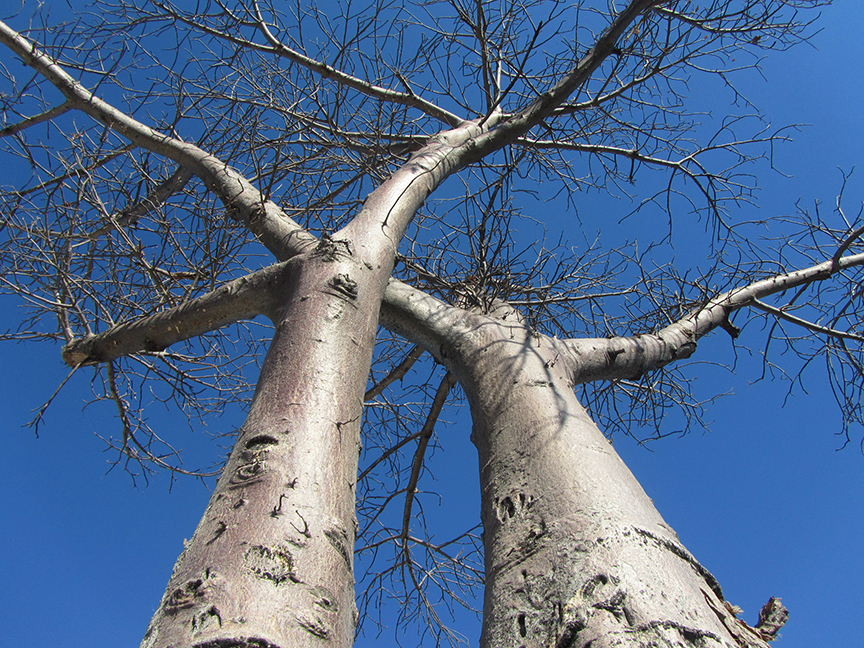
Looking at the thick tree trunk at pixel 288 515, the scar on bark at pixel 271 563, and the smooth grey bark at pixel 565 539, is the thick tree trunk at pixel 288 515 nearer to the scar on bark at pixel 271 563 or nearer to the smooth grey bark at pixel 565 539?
the scar on bark at pixel 271 563

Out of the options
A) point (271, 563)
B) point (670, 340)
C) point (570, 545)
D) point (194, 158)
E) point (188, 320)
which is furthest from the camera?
point (194, 158)

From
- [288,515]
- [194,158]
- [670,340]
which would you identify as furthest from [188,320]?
[670,340]

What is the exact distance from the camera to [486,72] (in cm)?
273

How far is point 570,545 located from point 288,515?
572 millimetres

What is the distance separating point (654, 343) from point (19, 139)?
9.50ft

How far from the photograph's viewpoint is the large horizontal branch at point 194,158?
2.09m

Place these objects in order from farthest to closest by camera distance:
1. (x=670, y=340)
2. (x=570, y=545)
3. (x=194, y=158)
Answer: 1. (x=194, y=158)
2. (x=670, y=340)
3. (x=570, y=545)

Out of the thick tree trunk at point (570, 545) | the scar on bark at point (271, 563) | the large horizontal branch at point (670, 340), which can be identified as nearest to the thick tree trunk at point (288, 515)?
the scar on bark at point (271, 563)

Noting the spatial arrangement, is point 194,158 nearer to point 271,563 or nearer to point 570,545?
point 271,563

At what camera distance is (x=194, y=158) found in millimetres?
2400

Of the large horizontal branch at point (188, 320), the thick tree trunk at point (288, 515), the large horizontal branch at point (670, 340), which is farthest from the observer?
the large horizontal branch at point (670, 340)

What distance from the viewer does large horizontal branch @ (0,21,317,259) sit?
6.86 feet

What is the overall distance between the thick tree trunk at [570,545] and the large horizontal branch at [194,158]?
1070 mm

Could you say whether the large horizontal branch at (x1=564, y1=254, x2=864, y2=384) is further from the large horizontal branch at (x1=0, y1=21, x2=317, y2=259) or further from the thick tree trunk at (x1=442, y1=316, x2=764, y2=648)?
the large horizontal branch at (x1=0, y1=21, x2=317, y2=259)
